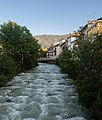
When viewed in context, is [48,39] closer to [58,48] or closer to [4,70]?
[58,48]

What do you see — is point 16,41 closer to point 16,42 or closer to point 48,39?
point 16,42

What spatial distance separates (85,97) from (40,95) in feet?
12.6

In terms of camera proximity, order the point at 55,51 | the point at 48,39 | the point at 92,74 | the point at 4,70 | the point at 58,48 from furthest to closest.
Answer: the point at 48,39, the point at 55,51, the point at 58,48, the point at 4,70, the point at 92,74

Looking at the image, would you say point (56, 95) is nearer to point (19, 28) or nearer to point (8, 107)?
point (8, 107)

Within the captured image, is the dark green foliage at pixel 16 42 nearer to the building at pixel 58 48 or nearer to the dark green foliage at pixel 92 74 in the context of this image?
the dark green foliage at pixel 92 74

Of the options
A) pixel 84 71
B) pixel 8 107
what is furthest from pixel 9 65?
pixel 84 71

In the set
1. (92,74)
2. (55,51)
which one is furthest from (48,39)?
(92,74)

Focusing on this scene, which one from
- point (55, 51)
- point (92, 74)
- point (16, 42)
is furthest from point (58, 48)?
point (92, 74)

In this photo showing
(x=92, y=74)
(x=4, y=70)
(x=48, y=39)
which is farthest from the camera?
(x=48, y=39)

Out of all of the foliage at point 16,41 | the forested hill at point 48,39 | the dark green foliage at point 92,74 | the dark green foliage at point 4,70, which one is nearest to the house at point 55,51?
the foliage at point 16,41

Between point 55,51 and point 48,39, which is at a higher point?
point 48,39

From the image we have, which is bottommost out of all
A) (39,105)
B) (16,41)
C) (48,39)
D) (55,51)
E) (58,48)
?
(39,105)

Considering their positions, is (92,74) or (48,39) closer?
(92,74)

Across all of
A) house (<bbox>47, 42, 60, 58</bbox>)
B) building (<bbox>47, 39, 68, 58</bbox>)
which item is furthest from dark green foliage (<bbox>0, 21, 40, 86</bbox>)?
house (<bbox>47, 42, 60, 58</bbox>)
